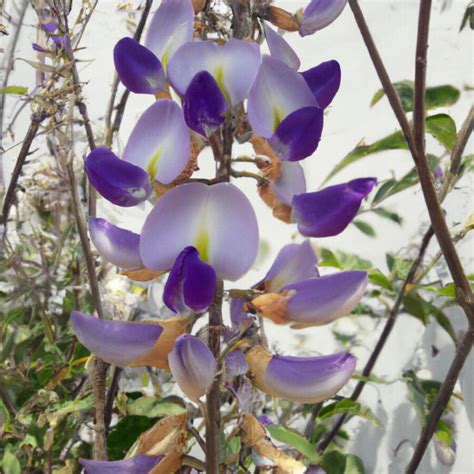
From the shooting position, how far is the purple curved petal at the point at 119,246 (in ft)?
1.08

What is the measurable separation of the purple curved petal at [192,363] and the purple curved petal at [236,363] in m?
0.03

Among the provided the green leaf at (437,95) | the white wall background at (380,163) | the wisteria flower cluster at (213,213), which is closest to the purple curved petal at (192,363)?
the wisteria flower cluster at (213,213)

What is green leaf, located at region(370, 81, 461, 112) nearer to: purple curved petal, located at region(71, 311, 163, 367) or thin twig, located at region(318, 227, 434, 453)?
thin twig, located at region(318, 227, 434, 453)

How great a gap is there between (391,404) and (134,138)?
1.87 ft

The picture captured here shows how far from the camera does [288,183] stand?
0.34m

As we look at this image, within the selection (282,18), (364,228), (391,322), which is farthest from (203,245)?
(364,228)

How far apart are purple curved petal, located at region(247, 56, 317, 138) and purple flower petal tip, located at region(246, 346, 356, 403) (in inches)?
3.7

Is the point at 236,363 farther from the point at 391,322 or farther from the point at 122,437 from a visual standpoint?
the point at 391,322

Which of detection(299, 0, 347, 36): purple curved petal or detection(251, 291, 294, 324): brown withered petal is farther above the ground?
detection(299, 0, 347, 36): purple curved petal

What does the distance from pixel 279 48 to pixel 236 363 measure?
140mm

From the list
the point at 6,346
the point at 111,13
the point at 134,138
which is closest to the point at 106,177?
the point at 134,138

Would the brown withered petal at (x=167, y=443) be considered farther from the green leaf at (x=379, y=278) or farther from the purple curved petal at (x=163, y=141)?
the green leaf at (x=379, y=278)

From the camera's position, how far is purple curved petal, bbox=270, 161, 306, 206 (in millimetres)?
336

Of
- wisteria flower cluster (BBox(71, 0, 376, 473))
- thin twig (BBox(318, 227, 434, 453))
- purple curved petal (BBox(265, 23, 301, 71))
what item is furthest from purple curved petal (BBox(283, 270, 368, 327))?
thin twig (BBox(318, 227, 434, 453))
